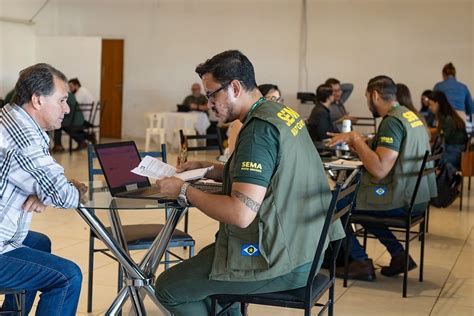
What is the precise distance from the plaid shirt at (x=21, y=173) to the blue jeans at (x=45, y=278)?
2.6 inches

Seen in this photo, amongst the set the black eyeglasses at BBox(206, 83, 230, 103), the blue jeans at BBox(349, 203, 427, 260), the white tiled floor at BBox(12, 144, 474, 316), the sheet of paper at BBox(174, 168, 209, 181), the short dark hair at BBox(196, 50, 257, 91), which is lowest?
the white tiled floor at BBox(12, 144, 474, 316)

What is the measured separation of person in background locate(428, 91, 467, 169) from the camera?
7.51 meters

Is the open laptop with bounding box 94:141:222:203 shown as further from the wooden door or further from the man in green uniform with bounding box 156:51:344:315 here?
the wooden door

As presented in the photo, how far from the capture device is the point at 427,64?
12352 mm

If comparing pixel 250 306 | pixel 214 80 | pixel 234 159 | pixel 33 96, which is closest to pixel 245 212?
pixel 234 159

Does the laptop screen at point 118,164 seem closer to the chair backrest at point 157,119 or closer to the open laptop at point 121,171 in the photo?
the open laptop at point 121,171

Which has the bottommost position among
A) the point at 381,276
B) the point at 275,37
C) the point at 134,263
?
the point at 381,276

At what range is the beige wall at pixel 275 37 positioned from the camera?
40.3 feet

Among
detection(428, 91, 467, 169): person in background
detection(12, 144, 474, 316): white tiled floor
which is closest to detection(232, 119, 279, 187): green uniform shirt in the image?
detection(12, 144, 474, 316): white tiled floor

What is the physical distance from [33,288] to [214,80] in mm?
961

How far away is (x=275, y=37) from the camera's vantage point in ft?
43.8

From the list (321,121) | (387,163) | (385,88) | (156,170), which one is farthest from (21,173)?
(321,121)

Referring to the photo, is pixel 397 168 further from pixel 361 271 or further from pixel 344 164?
pixel 361 271

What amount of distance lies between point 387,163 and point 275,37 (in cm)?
934
